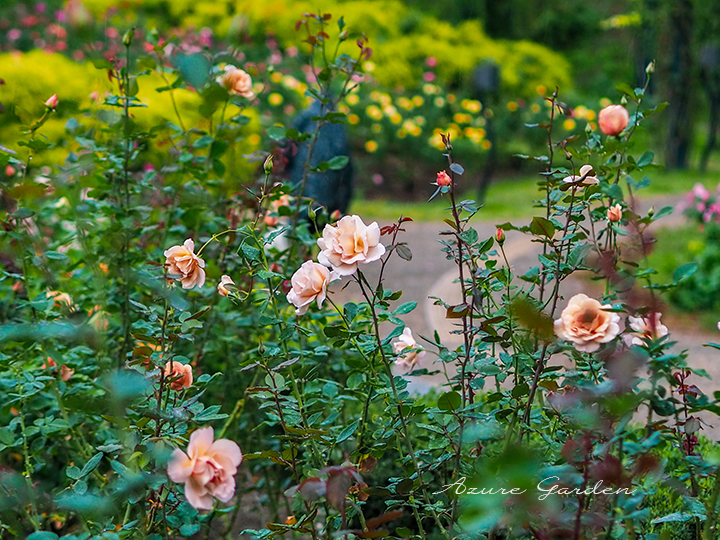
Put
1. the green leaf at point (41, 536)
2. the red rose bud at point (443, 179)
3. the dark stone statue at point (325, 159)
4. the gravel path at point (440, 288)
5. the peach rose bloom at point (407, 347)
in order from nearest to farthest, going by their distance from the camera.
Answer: the green leaf at point (41, 536)
the red rose bud at point (443, 179)
the peach rose bloom at point (407, 347)
the gravel path at point (440, 288)
the dark stone statue at point (325, 159)

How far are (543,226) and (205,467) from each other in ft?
2.20

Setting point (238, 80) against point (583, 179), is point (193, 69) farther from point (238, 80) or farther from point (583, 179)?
point (238, 80)

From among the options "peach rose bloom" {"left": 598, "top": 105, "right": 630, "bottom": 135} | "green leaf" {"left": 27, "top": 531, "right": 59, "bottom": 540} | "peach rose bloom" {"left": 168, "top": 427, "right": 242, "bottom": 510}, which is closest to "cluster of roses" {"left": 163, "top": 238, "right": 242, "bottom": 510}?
"peach rose bloom" {"left": 168, "top": 427, "right": 242, "bottom": 510}

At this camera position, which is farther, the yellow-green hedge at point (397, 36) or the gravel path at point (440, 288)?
the yellow-green hedge at point (397, 36)

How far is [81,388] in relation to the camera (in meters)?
1.76

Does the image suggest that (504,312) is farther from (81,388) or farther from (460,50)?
(460,50)

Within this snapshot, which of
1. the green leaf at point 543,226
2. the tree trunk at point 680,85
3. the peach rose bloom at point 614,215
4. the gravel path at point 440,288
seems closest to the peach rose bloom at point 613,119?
the peach rose bloom at point 614,215

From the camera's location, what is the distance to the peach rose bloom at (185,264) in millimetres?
1176

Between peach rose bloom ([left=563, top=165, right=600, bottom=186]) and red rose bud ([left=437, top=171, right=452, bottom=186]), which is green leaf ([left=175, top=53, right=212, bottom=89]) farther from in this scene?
peach rose bloom ([left=563, top=165, right=600, bottom=186])

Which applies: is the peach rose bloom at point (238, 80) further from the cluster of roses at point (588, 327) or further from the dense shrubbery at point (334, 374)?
the cluster of roses at point (588, 327)

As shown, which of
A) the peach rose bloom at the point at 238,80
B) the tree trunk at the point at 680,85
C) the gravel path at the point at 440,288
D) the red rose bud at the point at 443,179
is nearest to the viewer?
the red rose bud at the point at 443,179

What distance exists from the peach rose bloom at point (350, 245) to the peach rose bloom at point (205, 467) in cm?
34

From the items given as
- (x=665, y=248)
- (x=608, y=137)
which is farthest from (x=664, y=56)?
(x=608, y=137)

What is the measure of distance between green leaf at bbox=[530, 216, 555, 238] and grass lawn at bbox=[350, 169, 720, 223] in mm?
5068
